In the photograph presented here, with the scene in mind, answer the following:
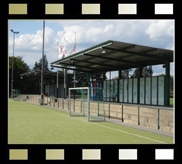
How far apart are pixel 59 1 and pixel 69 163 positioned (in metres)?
2.98

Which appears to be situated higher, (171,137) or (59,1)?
(59,1)

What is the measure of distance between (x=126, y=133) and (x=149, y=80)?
13.5 metres

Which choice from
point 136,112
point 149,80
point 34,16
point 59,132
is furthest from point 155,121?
point 149,80

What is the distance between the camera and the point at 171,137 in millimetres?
10742

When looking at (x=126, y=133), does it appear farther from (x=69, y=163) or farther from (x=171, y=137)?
(x=69, y=163)

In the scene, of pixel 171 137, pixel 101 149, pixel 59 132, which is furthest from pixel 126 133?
pixel 101 149

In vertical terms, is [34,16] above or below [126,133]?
above
